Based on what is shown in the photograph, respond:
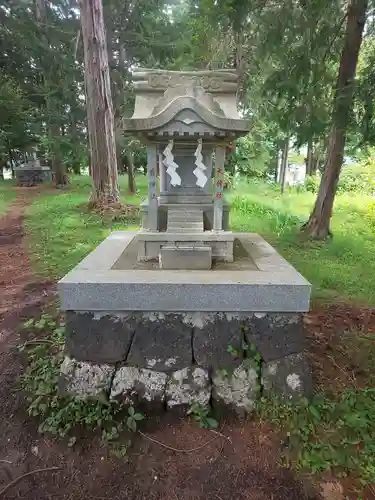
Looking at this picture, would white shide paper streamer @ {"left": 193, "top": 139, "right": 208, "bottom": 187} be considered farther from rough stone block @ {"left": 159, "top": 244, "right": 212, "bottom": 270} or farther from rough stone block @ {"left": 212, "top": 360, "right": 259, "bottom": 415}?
rough stone block @ {"left": 212, "top": 360, "right": 259, "bottom": 415}

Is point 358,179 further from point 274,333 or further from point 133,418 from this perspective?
point 133,418

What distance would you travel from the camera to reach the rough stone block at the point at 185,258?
3252 millimetres

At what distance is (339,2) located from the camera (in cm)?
536

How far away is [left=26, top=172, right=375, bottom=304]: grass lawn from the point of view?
5.02m

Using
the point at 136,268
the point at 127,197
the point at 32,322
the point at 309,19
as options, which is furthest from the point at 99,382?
the point at 127,197

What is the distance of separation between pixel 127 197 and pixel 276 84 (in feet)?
21.4

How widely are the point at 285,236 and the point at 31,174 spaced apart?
43.0ft

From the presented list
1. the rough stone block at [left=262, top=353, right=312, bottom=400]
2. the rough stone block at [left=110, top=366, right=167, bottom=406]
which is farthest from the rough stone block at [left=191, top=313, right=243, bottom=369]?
the rough stone block at [left=110, top=366, right=167, bottom=406]

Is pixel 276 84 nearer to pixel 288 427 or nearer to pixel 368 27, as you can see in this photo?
pixel 368 27

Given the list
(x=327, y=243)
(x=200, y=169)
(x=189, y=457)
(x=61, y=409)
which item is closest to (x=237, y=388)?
(x=189, y=457)

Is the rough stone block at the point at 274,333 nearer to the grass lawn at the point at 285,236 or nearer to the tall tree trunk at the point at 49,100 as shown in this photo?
the grass lawn at the point at 285,236

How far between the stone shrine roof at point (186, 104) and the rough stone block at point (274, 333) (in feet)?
5.40

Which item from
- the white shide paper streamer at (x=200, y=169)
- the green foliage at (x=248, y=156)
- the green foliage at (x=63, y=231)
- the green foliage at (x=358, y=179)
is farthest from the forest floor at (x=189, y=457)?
the green foliage at (x=358, y=179)

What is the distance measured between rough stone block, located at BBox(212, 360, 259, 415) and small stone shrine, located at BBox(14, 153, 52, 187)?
1517 cm
